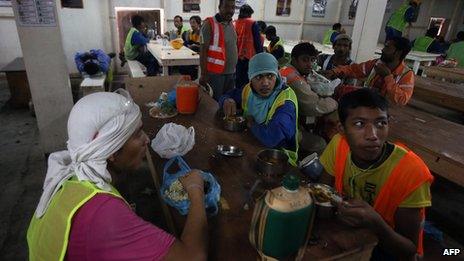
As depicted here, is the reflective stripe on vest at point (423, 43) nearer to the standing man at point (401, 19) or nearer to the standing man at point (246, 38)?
the standing man at point (401, 19)

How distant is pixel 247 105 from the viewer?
262cm

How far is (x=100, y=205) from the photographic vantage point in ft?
3.24

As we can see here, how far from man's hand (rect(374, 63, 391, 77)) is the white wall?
324 inches

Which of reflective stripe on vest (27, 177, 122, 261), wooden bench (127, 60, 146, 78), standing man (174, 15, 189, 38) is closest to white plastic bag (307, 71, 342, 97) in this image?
reflective stripe on vest (27, 177, 122, 261)

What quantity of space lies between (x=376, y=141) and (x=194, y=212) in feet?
3.12

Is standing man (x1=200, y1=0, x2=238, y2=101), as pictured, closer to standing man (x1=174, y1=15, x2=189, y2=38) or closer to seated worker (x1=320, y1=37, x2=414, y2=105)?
seated worker (x1=320, y1=37, x2=414, y2=105)

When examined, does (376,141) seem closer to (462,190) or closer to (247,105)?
(247,105)

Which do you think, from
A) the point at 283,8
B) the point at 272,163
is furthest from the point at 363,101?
the point at 283,8

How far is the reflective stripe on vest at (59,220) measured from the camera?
0.97m

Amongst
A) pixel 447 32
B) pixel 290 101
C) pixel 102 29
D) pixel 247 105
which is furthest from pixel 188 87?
pixel 447 32

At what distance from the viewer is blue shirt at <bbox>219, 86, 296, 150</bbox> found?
2012 mm

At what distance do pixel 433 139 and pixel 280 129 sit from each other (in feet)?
5.05

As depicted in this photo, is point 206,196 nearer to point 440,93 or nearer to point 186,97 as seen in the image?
point 186,97

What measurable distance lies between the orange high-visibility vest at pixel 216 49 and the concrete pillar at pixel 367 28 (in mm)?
2170
